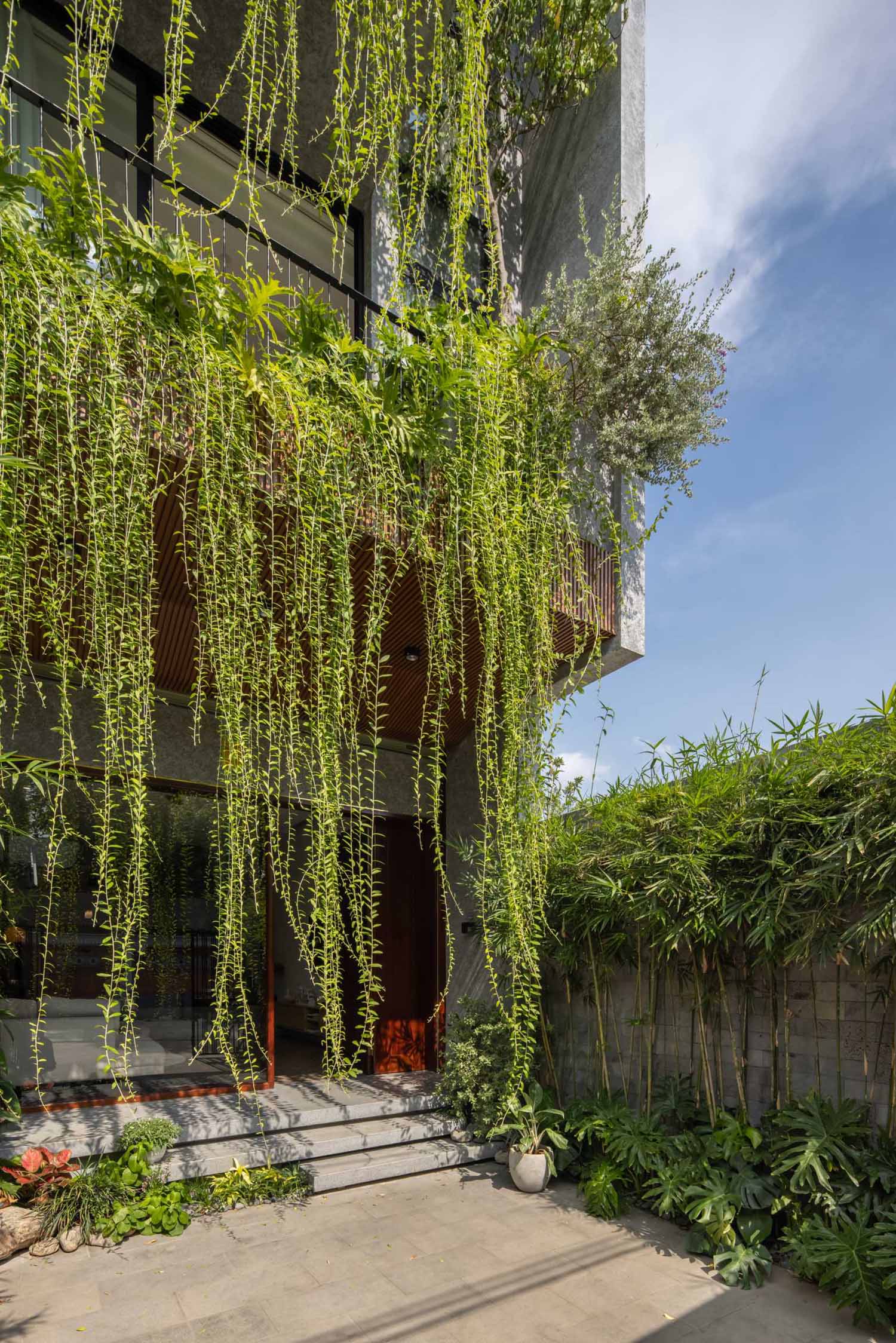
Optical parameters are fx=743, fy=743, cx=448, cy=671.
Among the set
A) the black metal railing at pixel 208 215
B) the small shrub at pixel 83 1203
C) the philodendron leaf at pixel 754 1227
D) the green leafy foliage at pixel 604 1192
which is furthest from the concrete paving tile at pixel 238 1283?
the black metal railing at pixel 208 215

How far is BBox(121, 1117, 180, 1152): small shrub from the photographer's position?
12.8 feet

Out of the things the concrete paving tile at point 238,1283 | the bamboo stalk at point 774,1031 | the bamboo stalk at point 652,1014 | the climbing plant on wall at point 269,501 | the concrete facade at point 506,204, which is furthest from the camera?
the concrete facade at point 506,204

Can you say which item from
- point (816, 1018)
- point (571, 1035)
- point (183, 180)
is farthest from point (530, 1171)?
point (183, 180)

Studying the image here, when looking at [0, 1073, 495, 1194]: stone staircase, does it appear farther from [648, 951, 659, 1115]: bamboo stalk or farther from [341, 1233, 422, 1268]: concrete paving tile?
[648, 951, 659, 1115]: bamboo stalk

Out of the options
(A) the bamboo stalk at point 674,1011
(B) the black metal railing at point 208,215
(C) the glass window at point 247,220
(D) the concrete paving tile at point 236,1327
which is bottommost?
(D) the concrete paving tile at point 236,1327

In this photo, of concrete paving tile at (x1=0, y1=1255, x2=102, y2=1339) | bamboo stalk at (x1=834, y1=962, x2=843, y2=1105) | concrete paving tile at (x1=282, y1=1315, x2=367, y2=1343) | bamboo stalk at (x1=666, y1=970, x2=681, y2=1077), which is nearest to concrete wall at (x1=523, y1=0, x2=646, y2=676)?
bamboo stalk at (x1=666, y1=970, x2=681, y2=1077)

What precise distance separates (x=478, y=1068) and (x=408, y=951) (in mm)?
1757

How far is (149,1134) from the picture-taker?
3.93 meters

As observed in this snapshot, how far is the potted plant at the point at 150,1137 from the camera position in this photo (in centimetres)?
390

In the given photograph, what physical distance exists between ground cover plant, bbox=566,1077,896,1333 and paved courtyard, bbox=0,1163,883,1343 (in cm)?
12

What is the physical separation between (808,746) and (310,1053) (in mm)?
5237

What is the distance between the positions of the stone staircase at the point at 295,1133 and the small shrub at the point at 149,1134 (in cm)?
7

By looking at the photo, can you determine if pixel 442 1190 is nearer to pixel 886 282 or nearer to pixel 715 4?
pixel 886 282

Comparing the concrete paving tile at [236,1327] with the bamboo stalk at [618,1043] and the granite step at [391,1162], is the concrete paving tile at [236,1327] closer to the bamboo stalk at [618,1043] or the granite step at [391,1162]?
the granite step at [391,1162]
